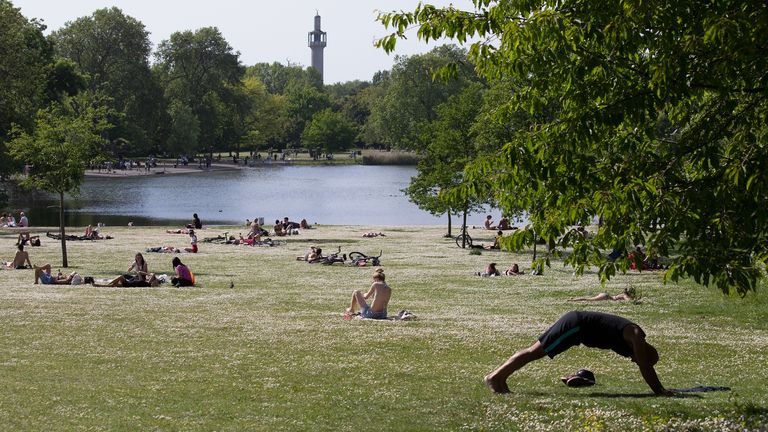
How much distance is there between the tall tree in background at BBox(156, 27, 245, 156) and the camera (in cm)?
17238

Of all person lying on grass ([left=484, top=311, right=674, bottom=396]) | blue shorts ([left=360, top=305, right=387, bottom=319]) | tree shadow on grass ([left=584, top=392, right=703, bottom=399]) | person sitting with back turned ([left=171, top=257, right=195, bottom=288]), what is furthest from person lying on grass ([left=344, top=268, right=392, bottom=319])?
person lying on grass ([left=484, top=311, right=674, bottom=396])

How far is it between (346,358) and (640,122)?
25.7 feet

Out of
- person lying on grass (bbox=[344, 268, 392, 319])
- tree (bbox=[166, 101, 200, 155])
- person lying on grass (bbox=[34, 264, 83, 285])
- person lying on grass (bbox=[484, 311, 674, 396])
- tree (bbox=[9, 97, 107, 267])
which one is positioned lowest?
person lying on grass (bbox=[34, 264, 83, 285])

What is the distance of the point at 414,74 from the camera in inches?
6432

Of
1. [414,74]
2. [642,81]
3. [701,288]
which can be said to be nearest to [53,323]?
[642,81]

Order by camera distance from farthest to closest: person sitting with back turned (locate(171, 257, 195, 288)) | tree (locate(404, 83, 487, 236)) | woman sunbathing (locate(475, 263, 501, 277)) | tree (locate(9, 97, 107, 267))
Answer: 1. tree (locate(404, 83, 487, 236))
2. tree (locate(9, 97, 107, 267))
3. woman sunbathing (locate(475, 263, 501, 277))
4. person sitting with back turned (locate(171, 257, 195, 288))

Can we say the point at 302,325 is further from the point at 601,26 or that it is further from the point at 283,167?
the point at 283,167

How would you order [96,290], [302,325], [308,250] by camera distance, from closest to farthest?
[302,325], [96,290], [308,250]

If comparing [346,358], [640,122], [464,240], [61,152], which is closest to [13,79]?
[61,152]

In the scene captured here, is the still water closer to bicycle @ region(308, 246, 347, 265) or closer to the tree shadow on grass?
bicycle @ region(308, 246, 347, 265)

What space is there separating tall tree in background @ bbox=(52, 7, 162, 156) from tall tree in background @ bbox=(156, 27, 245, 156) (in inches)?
551

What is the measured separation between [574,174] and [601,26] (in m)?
1.88

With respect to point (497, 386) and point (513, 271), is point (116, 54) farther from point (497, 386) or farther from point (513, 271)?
point (497, 386)

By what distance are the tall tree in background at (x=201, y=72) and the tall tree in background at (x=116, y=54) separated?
1399 cm
